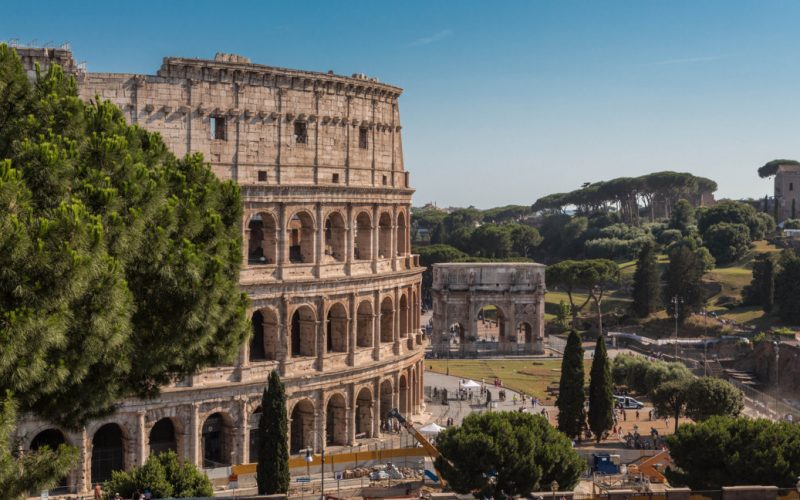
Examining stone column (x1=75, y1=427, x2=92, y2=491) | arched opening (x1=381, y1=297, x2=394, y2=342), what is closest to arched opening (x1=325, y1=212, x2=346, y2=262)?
arched opening (x1=381, y1=297, x2=394, y2=342)

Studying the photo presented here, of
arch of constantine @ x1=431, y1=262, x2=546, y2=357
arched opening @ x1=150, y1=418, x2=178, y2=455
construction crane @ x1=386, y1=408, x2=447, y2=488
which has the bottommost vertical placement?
construction crane @ x1=386, y1=408, x2=447, y2=488

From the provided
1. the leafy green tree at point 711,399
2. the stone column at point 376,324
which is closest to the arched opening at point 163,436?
the stone column at point 376,324

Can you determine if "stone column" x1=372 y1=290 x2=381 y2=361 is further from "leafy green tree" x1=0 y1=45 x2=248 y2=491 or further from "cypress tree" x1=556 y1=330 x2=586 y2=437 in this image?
"leafy green tree" x1=0 y1=45 x2=248 y2=491

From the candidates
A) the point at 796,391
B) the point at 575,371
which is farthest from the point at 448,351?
the point at 575,371

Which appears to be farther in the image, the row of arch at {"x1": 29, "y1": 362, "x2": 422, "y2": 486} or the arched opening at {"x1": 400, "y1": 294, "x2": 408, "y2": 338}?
the arched opening at {"x1": 400, "y1": 294, "x2": 408, "y2": 338}

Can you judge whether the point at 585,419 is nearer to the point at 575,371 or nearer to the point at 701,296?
the point at 575,371

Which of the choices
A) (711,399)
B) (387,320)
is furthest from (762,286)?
(387,320)

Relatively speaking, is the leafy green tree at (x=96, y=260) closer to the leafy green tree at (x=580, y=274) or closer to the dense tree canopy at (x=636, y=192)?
the leafy green tree at (x=580, y=274)
